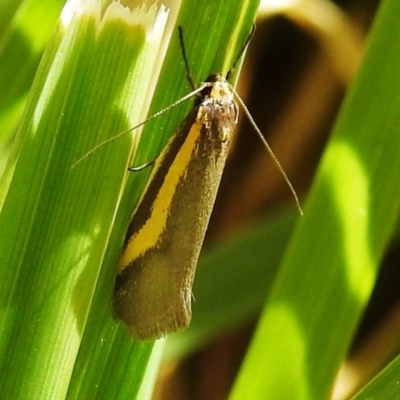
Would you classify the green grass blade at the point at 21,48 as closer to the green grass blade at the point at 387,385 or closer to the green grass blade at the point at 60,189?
the green grass blade at the point at 60,189

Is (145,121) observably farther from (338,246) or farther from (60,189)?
(338,246)

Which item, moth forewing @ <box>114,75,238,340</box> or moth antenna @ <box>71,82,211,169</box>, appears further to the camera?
moth forewing @ <box>114,75,238,340</box>

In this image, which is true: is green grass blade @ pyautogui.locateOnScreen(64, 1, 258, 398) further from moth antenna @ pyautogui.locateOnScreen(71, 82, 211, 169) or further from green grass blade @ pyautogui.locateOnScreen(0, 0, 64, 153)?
green grass blade @ pyautogui.locateOnScreen(0, 0, 64, 153)

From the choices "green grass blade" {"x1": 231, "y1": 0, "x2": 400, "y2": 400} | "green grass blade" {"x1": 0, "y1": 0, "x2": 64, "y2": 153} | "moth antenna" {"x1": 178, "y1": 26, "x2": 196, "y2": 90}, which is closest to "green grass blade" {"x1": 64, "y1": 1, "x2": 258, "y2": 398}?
"moth antenna" {"x1": 178, "y1": 26, "x2": 196, "y2": 90}

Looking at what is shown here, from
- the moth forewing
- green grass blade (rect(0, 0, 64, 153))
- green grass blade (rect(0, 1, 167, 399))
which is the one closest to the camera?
green grass blade (rect(0, 1, 167, 399))

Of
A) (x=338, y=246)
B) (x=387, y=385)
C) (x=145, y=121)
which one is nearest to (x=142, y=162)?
(x=145, y=121)

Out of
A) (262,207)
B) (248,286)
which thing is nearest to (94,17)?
(248,286)
